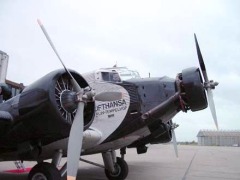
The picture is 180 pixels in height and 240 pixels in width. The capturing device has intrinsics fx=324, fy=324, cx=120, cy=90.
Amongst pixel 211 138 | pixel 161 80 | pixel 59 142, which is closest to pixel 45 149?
pixel 59 142

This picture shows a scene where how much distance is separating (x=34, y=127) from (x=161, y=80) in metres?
3.78

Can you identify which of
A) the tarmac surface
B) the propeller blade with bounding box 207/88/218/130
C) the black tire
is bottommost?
the tarmac surface

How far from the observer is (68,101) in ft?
21.6

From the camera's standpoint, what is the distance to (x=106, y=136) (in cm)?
877

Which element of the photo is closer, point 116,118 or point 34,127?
point 34,127

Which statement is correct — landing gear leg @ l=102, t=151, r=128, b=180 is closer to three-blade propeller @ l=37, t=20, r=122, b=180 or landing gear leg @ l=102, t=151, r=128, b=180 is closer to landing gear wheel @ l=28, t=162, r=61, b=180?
landing gear wheel @ l=28, t=162, r=61, b=180

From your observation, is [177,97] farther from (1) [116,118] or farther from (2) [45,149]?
(2) [45,149]

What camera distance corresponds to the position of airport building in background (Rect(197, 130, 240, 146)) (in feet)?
281

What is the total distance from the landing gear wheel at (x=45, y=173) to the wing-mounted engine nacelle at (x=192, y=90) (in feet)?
11.9

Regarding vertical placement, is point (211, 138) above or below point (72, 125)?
below

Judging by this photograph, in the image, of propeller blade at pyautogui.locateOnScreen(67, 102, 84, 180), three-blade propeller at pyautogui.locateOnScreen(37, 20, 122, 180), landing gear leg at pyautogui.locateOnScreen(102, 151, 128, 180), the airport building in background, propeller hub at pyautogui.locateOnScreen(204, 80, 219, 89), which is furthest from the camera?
the airport building in background

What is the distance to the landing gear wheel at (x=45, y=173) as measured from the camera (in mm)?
6561

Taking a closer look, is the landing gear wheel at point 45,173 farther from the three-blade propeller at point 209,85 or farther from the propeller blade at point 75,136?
the three-blade propeller at point 209,85

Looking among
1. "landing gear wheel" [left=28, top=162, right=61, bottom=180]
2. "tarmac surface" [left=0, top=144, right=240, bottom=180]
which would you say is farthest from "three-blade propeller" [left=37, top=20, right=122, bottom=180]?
"tarmac surface" [left=0, top=144, right=240, bottom=180]
